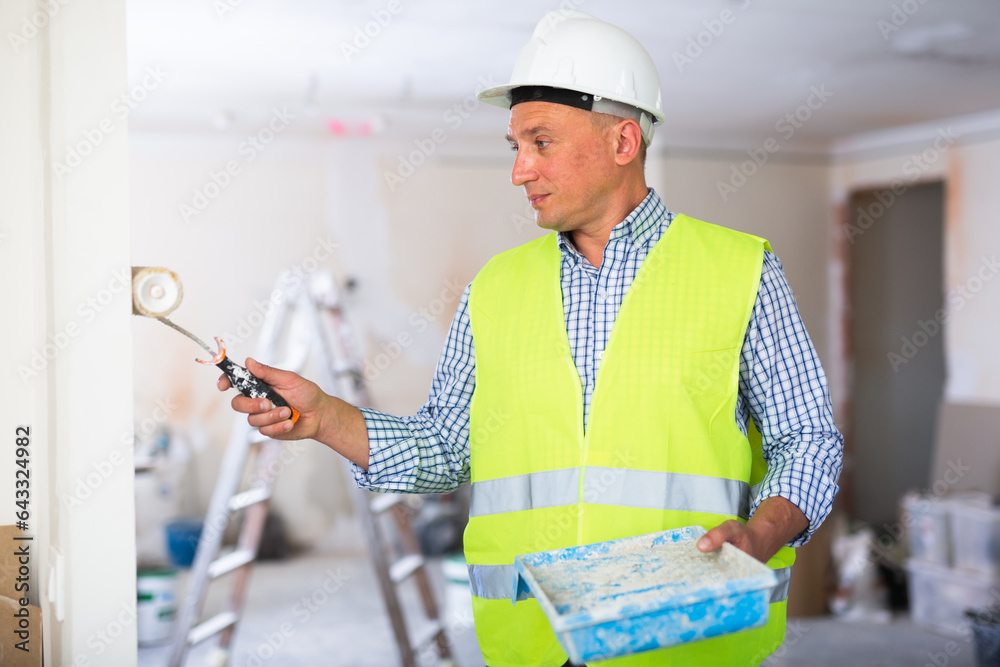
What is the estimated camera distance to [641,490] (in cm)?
141

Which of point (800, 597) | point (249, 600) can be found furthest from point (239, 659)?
point (800, 597)

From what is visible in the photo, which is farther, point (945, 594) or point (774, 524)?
point (945, 594)

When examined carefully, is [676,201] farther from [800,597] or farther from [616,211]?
[616,211]

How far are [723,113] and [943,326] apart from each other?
195cm

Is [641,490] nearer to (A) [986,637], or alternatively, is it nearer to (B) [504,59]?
(B) [504,59]

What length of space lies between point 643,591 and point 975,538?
382 centimetres

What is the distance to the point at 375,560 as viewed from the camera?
3283 mm

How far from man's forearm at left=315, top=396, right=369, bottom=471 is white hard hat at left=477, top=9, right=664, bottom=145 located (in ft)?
2.06

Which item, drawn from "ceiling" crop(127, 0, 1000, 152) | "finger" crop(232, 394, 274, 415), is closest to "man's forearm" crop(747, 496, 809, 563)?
"finger" crop(232, 394, 274, 415)

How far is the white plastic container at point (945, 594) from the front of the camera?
417cm

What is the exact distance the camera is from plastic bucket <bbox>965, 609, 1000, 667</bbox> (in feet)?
11.1

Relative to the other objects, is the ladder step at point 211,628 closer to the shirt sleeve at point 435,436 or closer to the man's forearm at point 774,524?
the shirt sleeve at point 435,436

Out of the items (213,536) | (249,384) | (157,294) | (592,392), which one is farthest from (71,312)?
(213,536)

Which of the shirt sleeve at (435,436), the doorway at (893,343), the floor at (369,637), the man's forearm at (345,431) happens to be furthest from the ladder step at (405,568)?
the doorway at (893,343)
